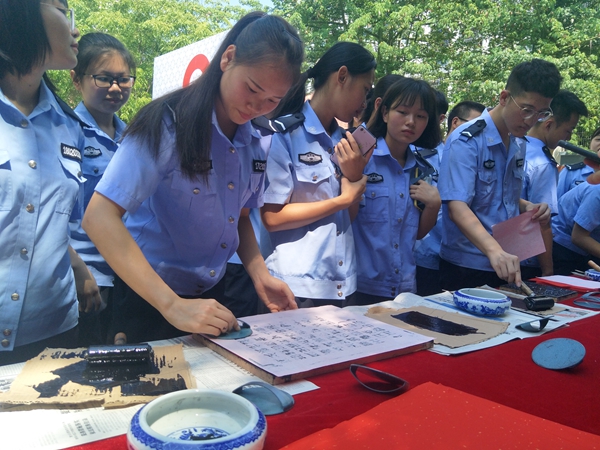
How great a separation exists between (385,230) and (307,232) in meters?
0.45

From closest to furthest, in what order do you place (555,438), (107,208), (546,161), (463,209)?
1. (555,438)
2. (107,208)
3. (463,209)
4. (546,161)

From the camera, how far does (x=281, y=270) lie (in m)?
1.96

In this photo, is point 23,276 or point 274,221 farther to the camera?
point 274,221

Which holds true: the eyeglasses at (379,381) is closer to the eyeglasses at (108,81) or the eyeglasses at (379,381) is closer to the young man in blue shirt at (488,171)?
the young man in blue shirt at (488,171)

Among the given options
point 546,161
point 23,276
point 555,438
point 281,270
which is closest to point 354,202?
point 281,270

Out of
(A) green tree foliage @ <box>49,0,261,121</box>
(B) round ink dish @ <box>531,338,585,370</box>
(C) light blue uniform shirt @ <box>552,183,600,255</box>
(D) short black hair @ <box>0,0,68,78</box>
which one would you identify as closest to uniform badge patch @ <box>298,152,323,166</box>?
(D) short black hair @ <box>0,0,68,78</box>

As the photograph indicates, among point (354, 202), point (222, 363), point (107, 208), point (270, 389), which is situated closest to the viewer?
point (270, 389)

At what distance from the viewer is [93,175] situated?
2.18 metres

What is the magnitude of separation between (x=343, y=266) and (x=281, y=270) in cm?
25

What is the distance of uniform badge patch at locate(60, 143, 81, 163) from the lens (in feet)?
4.83

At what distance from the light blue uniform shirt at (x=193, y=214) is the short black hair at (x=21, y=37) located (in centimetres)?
39

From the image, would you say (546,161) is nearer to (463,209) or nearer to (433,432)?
(463,209)

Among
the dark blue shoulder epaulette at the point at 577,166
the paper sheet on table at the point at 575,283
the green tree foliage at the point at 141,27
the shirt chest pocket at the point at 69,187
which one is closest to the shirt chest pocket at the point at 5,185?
the shirt chest pocket at the point at 69,187

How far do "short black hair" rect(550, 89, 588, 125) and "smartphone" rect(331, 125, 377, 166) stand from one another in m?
1.95
